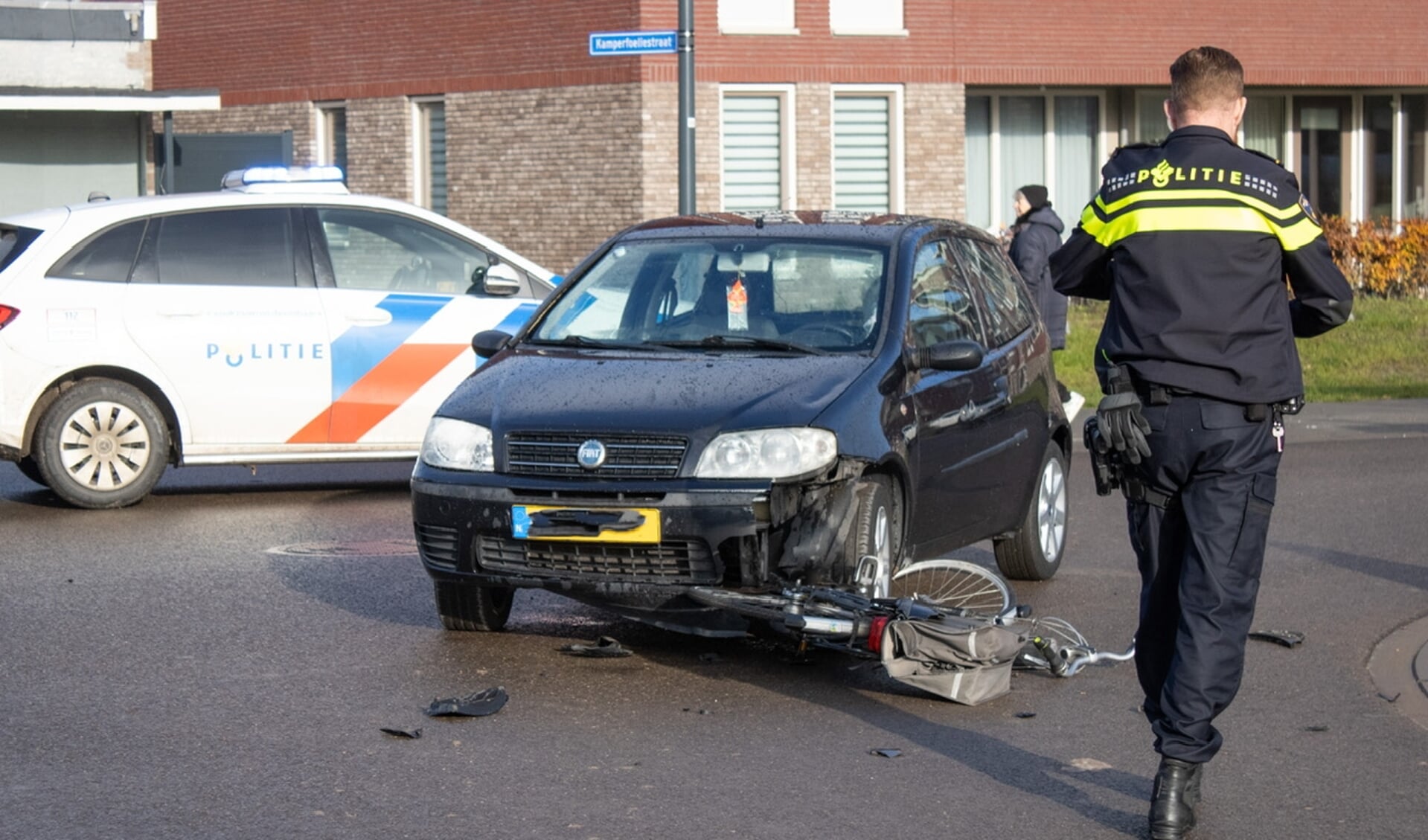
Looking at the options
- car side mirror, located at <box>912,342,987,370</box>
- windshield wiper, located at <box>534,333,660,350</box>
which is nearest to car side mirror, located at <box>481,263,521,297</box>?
windshield wiper, located at <box>534,333,660,350</box>

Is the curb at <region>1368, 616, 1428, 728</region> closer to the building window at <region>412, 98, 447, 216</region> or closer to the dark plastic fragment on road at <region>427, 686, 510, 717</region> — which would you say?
the dark plastic fragment on road at <region>427, 686, 510, 717</region>

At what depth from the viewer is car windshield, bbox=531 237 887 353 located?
7914 mm

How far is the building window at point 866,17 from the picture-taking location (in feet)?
84.3

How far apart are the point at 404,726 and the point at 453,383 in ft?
17.5

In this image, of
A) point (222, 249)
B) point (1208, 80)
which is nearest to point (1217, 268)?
point (1208, 80)

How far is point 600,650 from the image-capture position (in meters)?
7.51

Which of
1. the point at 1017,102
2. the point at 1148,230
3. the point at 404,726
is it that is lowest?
the point at 404,726

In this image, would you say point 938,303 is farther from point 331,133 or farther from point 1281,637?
point 331,133

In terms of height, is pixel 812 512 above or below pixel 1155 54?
below

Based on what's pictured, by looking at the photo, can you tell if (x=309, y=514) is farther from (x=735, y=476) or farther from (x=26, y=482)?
(x=735, y=476)

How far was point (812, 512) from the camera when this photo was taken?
704 centimetres

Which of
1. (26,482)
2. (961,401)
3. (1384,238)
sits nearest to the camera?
(961,401)

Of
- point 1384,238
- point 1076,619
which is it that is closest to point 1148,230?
point 1076,619

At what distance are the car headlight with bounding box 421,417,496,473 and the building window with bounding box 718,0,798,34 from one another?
18.3m
